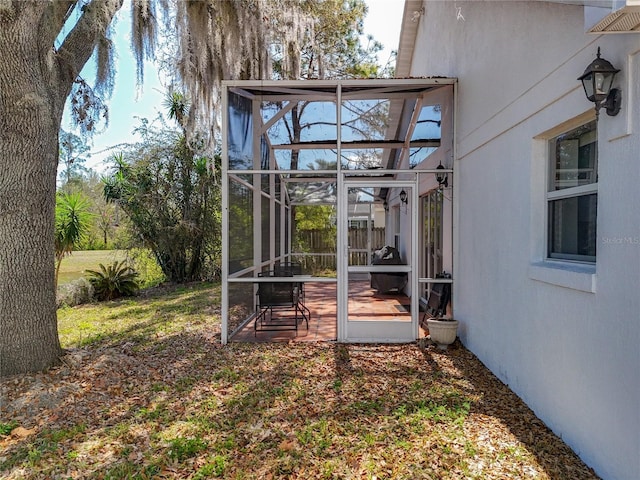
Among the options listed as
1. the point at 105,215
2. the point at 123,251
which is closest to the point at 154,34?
the point at 123,251

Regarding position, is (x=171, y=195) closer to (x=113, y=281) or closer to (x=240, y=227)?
(x=113, y=281)

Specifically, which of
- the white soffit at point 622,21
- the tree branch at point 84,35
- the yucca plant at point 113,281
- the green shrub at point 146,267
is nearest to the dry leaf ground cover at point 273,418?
the white soffit at point 622,21

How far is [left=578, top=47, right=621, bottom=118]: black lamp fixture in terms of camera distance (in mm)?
2465

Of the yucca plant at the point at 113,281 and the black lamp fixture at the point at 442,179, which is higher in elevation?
the black lamp fixture at the point at 442,179

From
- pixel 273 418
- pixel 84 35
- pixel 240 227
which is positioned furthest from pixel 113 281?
pixel 273 418

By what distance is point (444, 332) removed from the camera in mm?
5508

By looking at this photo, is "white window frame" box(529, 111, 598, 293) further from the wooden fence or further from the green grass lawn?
the green grass lawn

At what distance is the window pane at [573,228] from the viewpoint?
3025 millimetres

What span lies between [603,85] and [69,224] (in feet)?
32.0

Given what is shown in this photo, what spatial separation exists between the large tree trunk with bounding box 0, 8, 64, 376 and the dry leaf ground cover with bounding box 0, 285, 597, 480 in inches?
14.7

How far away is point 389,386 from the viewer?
4.31 meters

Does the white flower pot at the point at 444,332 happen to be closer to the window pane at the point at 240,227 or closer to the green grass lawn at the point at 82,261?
the window pane at the point at 240,227

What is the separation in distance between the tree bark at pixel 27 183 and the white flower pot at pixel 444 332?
4.34m

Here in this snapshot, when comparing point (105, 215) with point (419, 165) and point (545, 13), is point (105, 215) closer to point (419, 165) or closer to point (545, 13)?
point (419, 165)
